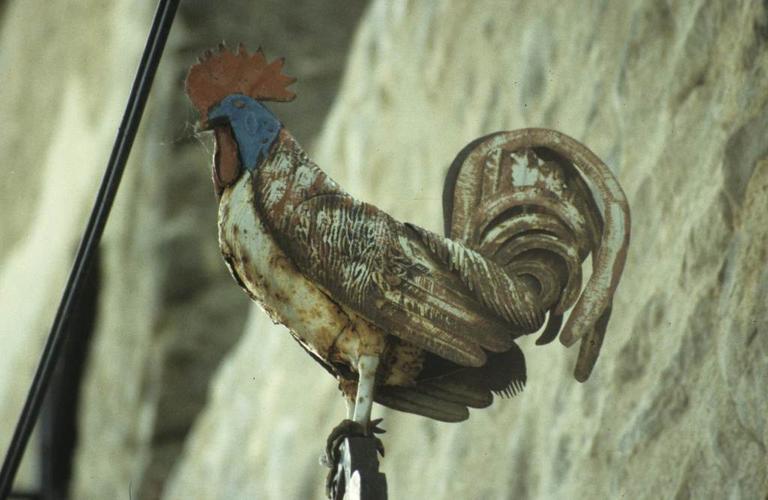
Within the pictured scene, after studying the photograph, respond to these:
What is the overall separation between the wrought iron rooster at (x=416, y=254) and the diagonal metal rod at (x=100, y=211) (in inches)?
2.6

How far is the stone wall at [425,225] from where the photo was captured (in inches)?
89.8

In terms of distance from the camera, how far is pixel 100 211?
2.29 meters

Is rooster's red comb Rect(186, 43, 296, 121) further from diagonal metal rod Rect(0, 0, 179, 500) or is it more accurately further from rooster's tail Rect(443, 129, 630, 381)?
rooster's tail Rect(443, 129, 630, 381)

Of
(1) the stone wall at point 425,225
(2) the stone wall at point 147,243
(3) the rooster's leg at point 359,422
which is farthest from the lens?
(2) the stone wall at point 147,243

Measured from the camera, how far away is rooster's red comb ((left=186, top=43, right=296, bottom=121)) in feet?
7.14

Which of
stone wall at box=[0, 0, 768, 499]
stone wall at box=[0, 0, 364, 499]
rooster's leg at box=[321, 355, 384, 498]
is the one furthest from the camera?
stone wall at box=[0, 0, 364, 499]

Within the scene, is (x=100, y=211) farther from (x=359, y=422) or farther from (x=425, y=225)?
(x=425, y=225)

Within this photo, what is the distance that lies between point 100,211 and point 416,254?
45 cm

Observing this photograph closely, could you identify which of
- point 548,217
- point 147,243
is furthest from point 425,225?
point 147,243

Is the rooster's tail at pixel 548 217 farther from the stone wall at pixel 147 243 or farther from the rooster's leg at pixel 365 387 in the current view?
the stone wall at pixel 147 243

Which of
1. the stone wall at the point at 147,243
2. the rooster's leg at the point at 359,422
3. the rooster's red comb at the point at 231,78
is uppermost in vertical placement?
the stone wall at the point at 147,243

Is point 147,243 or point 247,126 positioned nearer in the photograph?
point 247,126

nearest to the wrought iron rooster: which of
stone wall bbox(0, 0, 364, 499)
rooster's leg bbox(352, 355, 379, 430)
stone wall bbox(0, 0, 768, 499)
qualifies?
rooster's leg bbox(352, 355, 379, 430)

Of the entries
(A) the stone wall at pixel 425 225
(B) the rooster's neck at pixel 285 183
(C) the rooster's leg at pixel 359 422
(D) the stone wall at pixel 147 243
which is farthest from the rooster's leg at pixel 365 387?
(D) the stone wall at pixel 147 243
